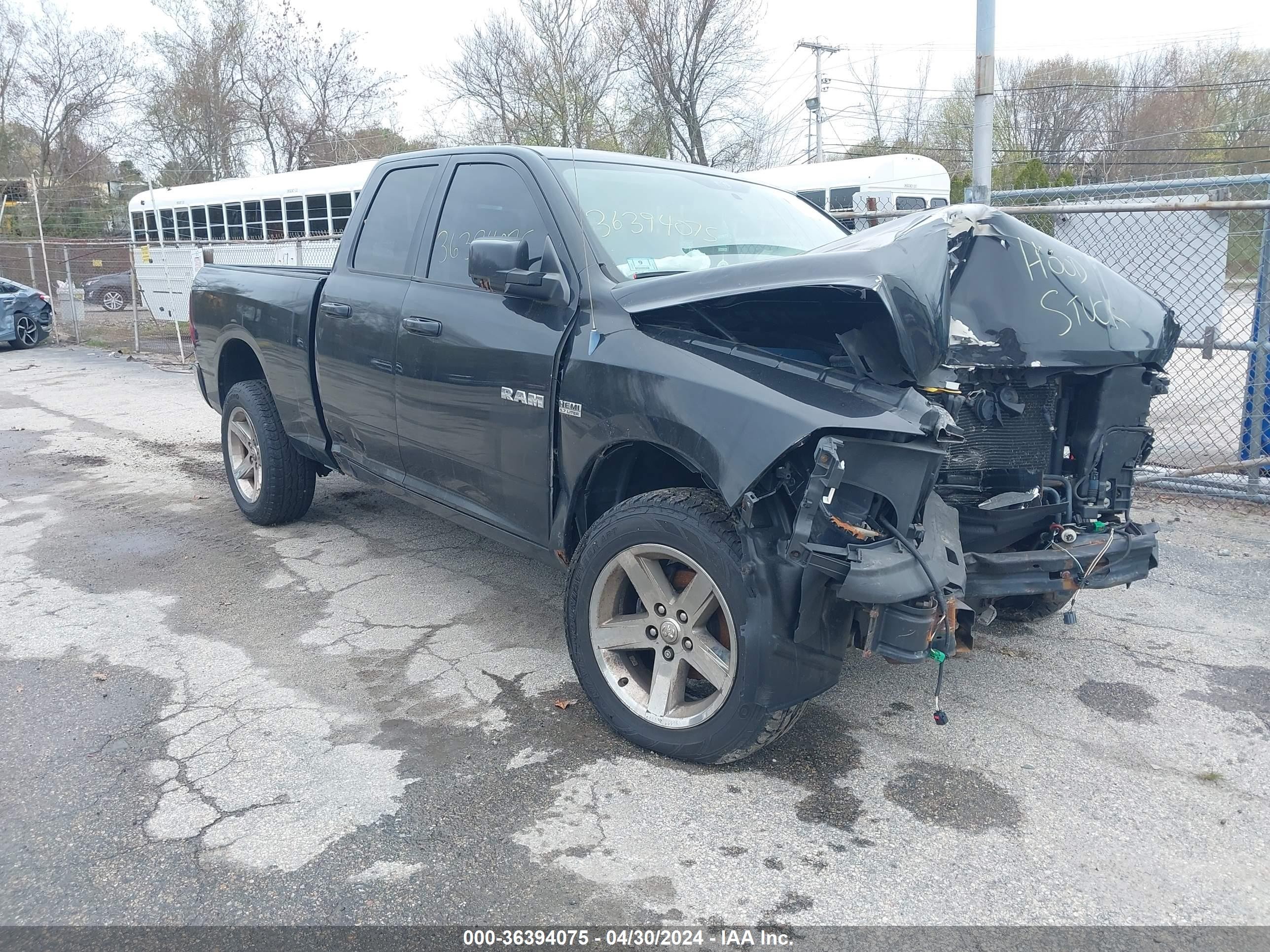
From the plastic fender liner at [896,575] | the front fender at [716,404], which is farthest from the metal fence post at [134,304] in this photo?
the plastic fender liner at [896,575]

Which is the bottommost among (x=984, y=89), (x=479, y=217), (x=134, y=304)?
(x=134, y=304)

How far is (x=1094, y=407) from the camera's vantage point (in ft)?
10.6

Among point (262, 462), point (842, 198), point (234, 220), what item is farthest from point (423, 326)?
point (234, 220)

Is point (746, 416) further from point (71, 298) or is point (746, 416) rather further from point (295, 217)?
point (71, 298)

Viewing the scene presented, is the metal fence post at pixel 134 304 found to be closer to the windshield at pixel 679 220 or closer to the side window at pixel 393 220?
the side window at pixel 393 220

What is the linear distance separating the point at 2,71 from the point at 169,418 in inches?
1502

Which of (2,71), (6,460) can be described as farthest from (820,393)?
(2,71)

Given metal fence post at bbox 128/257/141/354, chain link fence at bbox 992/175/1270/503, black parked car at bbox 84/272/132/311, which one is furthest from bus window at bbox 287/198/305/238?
chain link fence at bbox 992/175/1270/503

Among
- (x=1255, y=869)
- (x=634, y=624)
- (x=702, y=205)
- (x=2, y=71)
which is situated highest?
(x=2, y=71)

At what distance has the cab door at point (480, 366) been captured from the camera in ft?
11.6

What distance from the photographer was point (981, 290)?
3.04 metres

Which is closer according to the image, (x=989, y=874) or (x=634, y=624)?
(x=989, y=874)

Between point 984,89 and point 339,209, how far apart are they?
558 inches

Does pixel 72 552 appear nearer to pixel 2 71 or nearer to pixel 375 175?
pixel 375 175
